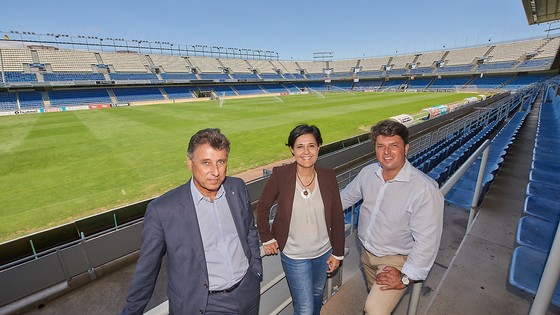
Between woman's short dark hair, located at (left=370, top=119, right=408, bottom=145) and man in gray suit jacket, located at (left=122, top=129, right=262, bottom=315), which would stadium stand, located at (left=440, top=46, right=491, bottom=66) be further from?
man in gray suit jacket, located at (left=122, top=129, right=262, bottom=315)

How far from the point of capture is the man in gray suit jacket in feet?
5.75

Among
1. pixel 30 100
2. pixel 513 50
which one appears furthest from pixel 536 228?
pixel 513 50

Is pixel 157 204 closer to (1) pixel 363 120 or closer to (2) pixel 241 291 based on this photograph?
(2) pixel 241 291

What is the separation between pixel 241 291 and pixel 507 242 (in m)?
3.58

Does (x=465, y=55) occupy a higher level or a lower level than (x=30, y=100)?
lower

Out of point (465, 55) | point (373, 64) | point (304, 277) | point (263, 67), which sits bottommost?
point (304, 277)

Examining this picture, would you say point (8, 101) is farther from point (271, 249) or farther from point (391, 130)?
point (391, 130)

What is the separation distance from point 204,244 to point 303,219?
2.77 ft

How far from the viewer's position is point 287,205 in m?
2.25

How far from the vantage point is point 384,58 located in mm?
77688

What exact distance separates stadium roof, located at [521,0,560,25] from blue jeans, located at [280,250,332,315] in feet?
37.0

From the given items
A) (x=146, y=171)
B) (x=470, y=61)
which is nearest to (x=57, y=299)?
(x=146, y=171)

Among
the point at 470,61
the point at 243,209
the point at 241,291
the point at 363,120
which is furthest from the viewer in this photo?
the point at 470,61

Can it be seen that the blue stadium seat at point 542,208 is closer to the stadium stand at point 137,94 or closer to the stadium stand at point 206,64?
the stadium stand at point 137,94
